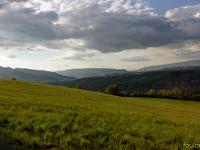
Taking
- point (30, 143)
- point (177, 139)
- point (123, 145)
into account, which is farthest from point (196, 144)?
point (30, 143)

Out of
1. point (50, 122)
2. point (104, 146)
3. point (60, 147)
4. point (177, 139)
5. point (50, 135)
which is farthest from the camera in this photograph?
point (50, 122)

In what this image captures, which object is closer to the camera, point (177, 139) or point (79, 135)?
point (79, 135)

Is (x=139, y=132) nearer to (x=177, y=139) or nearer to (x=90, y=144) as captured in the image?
(x=177, y=139)

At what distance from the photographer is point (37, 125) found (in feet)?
57.4

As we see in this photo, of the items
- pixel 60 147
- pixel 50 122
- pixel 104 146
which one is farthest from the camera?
pixel 50 122

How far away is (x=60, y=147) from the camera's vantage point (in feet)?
44.2

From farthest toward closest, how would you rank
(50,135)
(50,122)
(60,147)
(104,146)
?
(50,122) < (50,135) < (104,146) < (60,147)

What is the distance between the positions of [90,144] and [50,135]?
6.84ft

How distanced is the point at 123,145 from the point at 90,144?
4.44 feet

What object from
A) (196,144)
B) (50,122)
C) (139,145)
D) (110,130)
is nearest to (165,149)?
(139,145)

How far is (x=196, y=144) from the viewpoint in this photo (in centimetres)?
1609

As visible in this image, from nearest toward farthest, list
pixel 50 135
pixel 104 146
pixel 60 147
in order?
pixel 60 147
pixel 104 146
pixel 50 135

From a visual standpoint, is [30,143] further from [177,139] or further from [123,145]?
[177,139]

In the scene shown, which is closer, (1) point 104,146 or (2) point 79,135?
(1) point 104,146
